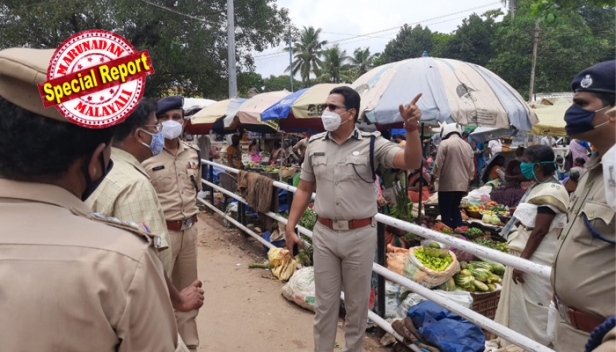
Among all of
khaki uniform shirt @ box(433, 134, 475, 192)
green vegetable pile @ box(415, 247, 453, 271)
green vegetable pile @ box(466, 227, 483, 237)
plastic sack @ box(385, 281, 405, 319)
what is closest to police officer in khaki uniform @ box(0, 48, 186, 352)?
plastic sack @ box(385, 281, 405, 319)

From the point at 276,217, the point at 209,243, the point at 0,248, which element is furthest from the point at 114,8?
the point at 0,248

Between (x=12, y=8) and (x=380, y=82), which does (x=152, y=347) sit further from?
(x=12, y=8)

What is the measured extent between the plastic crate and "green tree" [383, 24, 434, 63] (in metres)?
49.6

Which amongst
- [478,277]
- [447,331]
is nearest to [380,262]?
[447,331]

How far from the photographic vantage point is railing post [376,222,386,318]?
3846 millimetres

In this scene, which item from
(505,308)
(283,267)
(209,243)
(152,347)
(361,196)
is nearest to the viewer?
(152,347)

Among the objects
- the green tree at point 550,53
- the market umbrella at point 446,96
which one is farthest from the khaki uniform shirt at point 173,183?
the green tree at point 550,53

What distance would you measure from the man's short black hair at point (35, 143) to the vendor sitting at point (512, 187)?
290 inches

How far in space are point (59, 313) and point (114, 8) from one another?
1913 cm

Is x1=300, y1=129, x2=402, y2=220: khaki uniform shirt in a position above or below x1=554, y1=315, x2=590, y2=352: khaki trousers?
above

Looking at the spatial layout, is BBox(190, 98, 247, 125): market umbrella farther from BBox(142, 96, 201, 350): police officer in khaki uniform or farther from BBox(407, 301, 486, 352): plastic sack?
BBox(407, 301, 486, 352): plastic sack

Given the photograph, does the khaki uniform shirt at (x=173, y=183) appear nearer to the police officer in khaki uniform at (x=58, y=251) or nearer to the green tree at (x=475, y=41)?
the police officer in khaki uniform at (x=58, y=251)

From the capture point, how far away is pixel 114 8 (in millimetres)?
17312

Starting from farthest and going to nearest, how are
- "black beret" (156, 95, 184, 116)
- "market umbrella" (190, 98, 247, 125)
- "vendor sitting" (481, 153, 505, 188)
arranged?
"vendor sitting" (481, 153, 505, 188), "market umbrella" (190, 98, 247, 125), "black beret" (156, 95, 184, 116)
